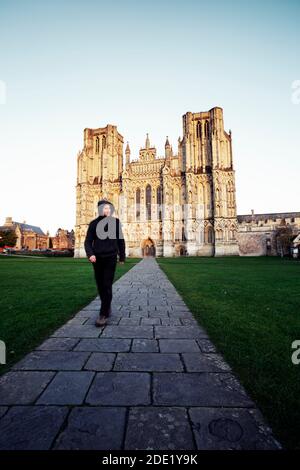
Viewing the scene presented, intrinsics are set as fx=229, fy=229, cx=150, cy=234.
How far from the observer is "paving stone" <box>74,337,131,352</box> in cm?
274

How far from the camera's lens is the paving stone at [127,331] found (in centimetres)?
Result: 323

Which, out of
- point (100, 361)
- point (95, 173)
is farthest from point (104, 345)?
point (95, 173)

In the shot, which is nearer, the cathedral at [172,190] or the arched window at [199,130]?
the cathedral at [172,190]

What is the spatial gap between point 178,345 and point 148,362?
1.94 ft

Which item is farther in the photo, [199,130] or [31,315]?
[199,130]

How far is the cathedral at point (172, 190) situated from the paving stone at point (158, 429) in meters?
36.4

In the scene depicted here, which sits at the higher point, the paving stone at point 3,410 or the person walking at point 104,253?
the person walking at point 104,253

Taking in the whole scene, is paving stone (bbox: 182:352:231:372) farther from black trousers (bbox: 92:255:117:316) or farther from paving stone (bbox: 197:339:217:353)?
black trousers (bbox: 92:255:117:316)

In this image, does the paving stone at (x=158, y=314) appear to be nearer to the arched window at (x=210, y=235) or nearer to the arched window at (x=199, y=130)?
the arched window at (x=210, y=235)

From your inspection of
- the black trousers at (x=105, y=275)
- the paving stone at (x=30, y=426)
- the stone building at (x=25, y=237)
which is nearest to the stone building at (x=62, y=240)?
the stone building at (x=25, y=237)

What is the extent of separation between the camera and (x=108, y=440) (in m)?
1.33

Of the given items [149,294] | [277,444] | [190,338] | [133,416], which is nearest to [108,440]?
[133,416]

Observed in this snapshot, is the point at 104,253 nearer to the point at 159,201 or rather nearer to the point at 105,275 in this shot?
the point at 105,275

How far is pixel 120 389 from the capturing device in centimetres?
187
